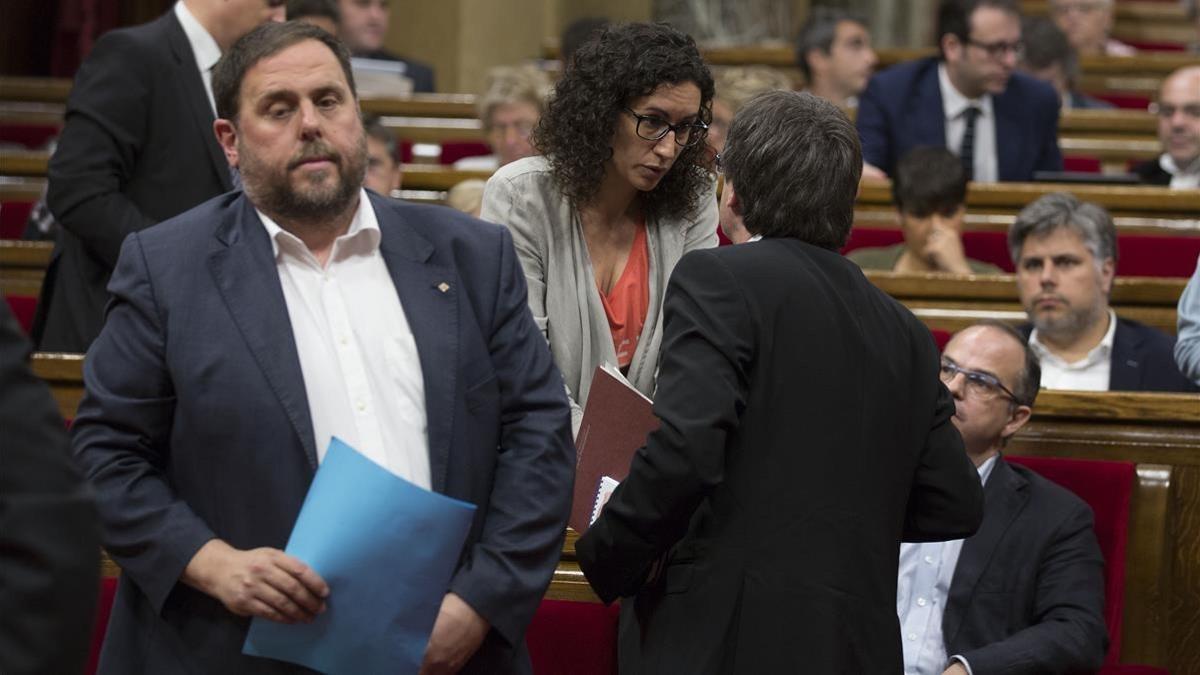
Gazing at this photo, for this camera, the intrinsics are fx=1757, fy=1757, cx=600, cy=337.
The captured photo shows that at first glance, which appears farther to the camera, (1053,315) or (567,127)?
(1053,315)

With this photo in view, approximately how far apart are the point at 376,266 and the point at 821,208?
1.75 ft

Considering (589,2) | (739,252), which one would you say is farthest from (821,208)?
(589,2)

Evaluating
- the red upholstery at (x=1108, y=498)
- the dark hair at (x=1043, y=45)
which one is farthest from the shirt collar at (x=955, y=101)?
the red upholstery at (x=1108, y=498)

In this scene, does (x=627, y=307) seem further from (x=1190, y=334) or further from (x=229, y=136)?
(x=1190, y=334)

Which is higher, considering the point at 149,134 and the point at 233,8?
the point at 233,8

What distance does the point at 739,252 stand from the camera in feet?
6.73

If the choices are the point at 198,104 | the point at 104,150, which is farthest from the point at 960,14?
the point at 104,150

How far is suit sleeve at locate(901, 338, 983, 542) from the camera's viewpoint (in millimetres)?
2115

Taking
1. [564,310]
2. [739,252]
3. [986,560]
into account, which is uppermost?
[739,252]

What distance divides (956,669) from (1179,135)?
337 centimetres

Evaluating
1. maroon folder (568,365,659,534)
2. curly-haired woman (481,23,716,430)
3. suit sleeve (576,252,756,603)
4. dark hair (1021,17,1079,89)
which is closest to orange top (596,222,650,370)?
curly-haired woman (481,23,716,430)

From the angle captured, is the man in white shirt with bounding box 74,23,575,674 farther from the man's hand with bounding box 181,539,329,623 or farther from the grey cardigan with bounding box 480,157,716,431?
the grey cardigan with bounding box 480,157,716,431

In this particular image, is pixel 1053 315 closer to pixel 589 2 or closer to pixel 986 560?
pixel 986 560

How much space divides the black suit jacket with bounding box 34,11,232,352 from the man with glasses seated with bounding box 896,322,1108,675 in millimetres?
1447
